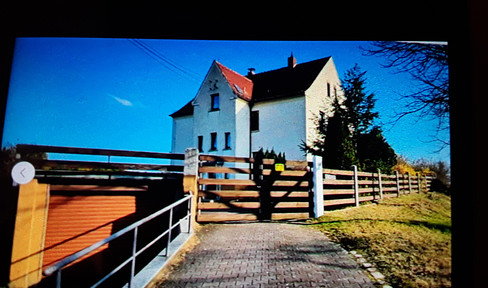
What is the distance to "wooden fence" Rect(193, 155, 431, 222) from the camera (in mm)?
3518

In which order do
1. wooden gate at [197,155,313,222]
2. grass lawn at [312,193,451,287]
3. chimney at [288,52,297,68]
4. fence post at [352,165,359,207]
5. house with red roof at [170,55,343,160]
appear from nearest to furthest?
grass lawn at [312,193,451,287] < chimney at [288,52,297,68] < house with red roof at [170,55,343,160] < wooden gate at [197,155,313,222] < fence post at [352,165,359,207]

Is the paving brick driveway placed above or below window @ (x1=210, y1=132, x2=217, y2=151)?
below

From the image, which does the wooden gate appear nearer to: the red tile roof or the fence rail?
the fence rail

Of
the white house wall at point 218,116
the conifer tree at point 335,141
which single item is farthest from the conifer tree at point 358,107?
the white house wall at point 218,116

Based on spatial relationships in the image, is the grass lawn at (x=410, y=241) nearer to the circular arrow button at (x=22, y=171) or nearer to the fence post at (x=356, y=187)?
the fence post at (x=356, y=187)

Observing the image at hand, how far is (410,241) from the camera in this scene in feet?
6.57

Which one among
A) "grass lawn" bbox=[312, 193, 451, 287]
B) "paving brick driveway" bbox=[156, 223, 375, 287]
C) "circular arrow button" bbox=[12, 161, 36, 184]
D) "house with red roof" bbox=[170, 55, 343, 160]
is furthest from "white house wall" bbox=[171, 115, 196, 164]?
"grass lawn" bbox=[312, 193, 451, 287]

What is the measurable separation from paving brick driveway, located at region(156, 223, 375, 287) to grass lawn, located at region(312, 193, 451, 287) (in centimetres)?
22

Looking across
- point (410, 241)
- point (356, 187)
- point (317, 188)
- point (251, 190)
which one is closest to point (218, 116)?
point (251, 190)

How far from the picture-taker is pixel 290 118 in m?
2.93

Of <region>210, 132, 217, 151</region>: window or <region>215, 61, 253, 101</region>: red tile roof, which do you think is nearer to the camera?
<region>215, 61, 253, 101</region>: red tile roof


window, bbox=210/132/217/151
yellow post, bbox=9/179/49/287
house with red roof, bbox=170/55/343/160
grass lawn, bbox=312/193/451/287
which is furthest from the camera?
window, bbox=210/132/217/151

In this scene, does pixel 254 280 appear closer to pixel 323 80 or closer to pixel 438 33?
pixel 323 80

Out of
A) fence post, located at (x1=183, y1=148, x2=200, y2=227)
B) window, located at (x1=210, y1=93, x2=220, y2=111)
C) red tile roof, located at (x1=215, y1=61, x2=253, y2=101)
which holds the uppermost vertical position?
red tile roof, located at (x1=215, y1=61, x2=253, y2=101)
